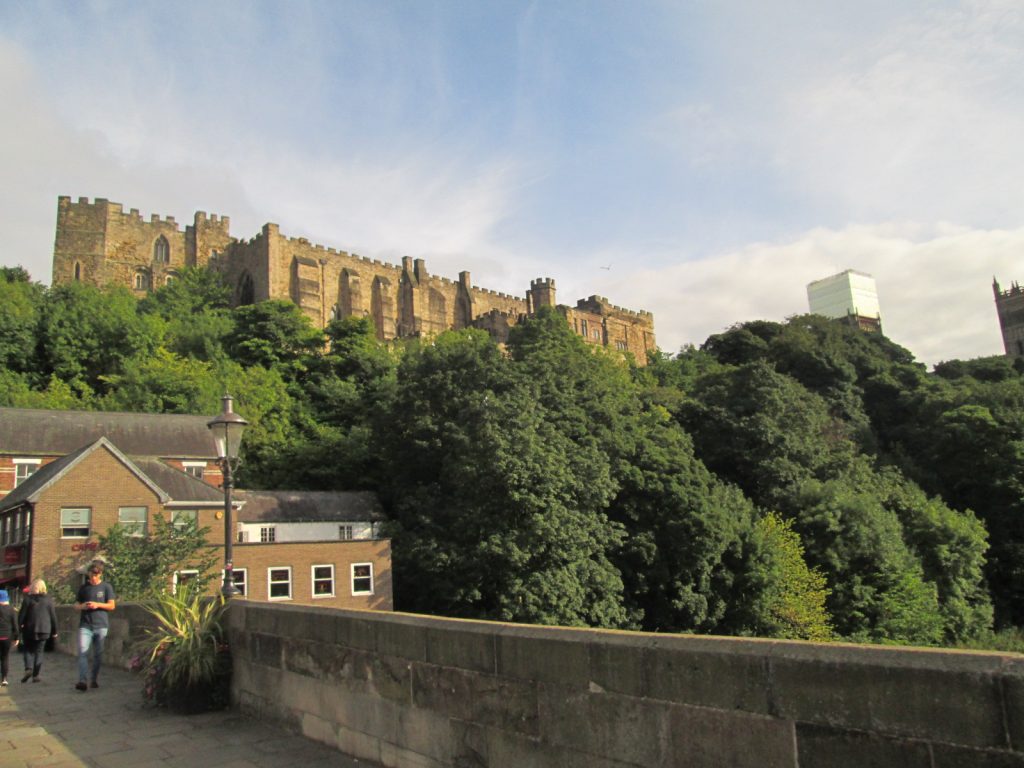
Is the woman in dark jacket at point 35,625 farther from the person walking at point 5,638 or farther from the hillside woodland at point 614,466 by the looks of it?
the hillside woodland at point 614,466

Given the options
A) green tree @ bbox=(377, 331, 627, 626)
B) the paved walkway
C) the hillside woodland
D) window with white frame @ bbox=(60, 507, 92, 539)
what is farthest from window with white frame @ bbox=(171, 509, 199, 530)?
the paved walkway

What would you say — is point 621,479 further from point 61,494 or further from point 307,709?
point 307,709

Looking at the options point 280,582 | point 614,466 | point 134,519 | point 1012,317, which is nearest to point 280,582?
point 280,582

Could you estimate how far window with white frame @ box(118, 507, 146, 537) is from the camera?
1304 inches

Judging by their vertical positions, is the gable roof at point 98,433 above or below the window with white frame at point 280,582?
above

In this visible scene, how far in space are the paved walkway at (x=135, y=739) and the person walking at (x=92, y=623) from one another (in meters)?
0.73

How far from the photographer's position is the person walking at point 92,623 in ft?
34.9

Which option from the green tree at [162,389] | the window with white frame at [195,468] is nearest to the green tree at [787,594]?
the window with white frame at [195,468]

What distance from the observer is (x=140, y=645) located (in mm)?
9539

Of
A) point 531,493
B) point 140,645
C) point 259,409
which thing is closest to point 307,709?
point 140,645

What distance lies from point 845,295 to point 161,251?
442 feet

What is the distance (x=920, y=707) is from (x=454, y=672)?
309cm

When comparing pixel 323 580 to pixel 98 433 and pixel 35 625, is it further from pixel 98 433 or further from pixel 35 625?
pixel 35 625

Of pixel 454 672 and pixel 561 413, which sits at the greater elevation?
pixel 561 413
